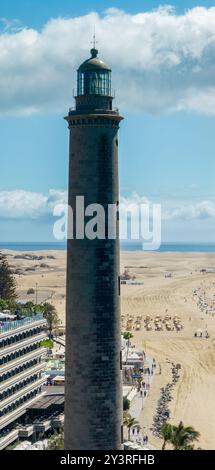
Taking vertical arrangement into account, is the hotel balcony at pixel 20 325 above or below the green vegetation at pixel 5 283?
below

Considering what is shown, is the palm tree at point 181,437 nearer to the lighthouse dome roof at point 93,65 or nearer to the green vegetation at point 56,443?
the green vegetation at point 56,443

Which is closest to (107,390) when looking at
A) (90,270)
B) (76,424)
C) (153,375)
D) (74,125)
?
(76,424)

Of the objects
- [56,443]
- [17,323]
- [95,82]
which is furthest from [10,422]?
[95,82]

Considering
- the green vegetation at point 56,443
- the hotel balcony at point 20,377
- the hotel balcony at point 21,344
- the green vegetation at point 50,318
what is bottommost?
the green vegetation at point 56,443

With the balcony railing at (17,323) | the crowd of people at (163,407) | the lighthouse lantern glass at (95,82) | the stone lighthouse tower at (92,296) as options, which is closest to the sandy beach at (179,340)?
the crowd of people at (163,407)

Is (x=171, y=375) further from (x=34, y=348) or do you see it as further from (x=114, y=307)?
(x=114, y=307)

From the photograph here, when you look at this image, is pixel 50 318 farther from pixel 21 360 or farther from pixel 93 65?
pixel 93 65

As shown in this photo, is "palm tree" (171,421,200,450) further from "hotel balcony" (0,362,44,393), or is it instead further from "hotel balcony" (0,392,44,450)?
"hotel balcony" (0,362,44,393)

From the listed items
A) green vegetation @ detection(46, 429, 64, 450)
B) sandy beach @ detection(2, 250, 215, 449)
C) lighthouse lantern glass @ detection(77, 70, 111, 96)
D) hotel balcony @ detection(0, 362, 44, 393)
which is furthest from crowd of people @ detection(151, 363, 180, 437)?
lighthouse lantern glass @ detection(77, 70, 111, 96)
